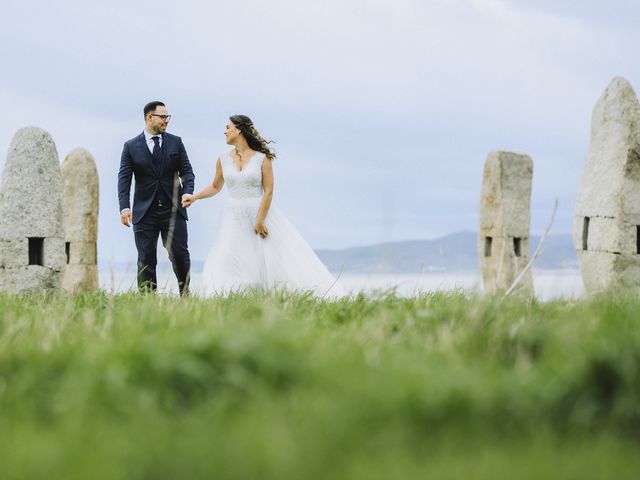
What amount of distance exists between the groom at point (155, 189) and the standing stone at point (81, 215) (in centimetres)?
798

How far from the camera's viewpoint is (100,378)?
4344 millimetres

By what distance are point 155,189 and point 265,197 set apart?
155cm

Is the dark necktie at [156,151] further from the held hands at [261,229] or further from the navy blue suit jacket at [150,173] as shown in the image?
the held hands at [261,229]

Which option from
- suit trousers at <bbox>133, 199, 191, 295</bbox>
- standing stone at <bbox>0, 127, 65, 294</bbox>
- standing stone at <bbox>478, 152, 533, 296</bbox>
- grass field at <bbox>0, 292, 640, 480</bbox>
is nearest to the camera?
grass field at <bbox>0, 292, 640, 480</bbox>

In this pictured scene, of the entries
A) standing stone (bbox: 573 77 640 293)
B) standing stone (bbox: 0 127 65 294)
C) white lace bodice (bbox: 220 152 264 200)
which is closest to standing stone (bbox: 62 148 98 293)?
standing stone (bbox: 0 127 65 294)

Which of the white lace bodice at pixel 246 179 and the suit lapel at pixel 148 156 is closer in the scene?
the white lace bodice at pixel 246 179

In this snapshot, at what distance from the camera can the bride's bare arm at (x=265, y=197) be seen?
10836 millimetres

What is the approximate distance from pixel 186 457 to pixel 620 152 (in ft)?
34.7

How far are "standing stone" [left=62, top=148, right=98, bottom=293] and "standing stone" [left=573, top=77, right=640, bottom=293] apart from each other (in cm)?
1071

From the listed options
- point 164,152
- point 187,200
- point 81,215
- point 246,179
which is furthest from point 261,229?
point 81,215

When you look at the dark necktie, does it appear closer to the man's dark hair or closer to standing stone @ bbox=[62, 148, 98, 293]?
the man's dark hair

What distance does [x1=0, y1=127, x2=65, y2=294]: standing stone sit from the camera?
11.7 meters

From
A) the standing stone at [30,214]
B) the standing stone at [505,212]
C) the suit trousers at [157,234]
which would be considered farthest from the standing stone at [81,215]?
the standing stone at [505,212]

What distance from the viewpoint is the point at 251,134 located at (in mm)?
11016
